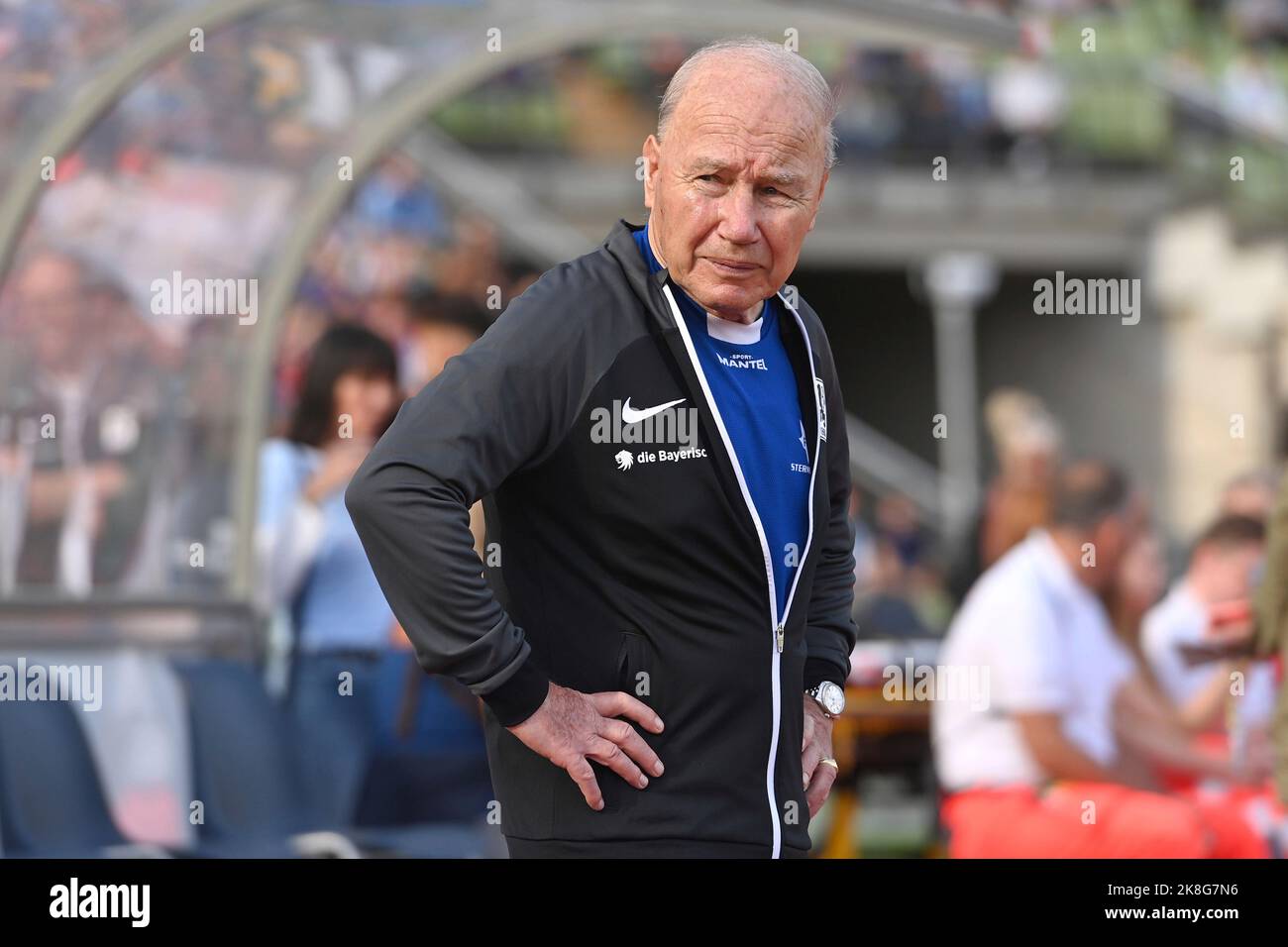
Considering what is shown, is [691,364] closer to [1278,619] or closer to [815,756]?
[815,756]

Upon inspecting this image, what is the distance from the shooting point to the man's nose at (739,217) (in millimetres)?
2740

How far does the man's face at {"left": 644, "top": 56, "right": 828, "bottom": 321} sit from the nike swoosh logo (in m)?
0.17

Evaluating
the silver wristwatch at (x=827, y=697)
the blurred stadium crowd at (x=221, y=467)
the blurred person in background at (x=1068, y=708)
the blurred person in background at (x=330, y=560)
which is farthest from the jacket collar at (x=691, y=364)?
the blurred person in background at (x=330, y=560)

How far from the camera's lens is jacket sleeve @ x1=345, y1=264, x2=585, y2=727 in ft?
8.45

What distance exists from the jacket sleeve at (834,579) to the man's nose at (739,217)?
320 millimetres

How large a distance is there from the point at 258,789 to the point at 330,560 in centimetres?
87

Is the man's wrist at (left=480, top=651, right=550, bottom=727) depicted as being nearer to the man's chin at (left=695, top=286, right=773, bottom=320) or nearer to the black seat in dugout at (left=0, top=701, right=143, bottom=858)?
the man's chin at (left=695, top=286, right=773, bottom=320)

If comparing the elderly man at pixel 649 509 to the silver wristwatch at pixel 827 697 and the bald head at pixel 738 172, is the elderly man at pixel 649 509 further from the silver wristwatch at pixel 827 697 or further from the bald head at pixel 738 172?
the silver wristwatch at pixel 827 697

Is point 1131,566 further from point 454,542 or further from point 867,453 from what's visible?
point 867,453

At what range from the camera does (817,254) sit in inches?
948

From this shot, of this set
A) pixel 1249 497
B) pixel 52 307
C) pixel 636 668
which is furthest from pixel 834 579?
pixel 1249 497

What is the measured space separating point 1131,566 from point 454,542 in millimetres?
4990
